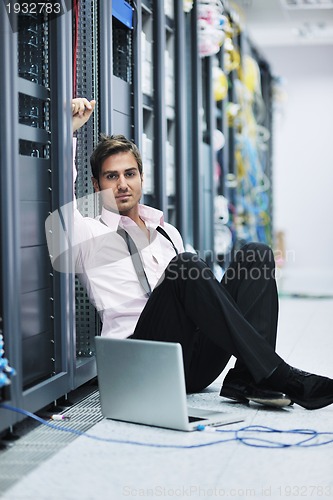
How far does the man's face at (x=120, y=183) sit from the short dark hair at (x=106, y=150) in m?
0.01

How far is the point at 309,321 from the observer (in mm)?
5035

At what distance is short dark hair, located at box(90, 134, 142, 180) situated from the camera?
2854 millimetres

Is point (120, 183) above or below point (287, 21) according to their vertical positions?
below

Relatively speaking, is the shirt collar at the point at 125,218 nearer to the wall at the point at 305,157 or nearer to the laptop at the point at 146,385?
the laptop at the point at 146,385

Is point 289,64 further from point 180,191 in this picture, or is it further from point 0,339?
point 0,339

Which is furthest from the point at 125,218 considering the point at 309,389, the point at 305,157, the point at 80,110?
the point at 305,157

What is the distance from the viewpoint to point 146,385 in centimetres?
239

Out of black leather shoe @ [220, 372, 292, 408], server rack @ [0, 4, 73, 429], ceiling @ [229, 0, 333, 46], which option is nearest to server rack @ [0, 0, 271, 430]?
server rack @ [0, 4, 73, 429]

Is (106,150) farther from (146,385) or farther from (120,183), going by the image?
(146,385)

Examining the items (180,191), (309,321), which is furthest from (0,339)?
(309,321)

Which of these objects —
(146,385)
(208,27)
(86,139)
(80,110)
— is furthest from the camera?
(208,27)

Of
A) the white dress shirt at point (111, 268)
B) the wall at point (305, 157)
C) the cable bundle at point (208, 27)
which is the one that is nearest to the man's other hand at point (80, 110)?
the white dress shirt at point (111, 268)

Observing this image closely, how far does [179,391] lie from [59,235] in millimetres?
680

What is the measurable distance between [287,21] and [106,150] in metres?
6.25
